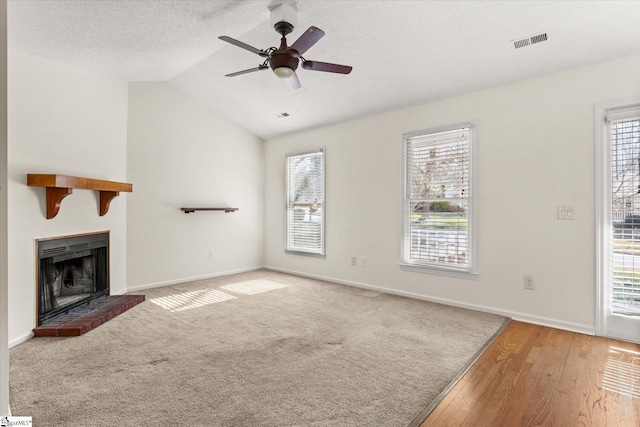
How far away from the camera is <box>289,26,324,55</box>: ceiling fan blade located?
89.9 inches

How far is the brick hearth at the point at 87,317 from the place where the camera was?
285 cm

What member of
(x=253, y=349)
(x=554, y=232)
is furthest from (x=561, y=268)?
(x=253, y=349)

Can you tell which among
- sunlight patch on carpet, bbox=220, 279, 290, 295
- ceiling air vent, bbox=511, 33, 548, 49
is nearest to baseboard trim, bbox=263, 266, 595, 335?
sunlight patch on carpet, bbox=220, 279, 290, 295

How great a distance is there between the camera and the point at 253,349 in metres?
2.60

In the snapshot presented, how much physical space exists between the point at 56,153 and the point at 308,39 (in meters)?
2.76

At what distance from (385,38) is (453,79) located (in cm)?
95

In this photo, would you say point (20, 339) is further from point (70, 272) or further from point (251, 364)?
point (251, 364)

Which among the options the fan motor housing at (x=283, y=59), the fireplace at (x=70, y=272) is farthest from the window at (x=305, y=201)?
the fireplace at (x=70, y=272)

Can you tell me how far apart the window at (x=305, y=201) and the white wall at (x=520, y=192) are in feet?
2.77

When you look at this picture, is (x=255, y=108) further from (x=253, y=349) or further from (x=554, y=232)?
(x=554, y=232)

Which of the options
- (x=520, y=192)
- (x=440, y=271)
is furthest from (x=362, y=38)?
(x=440, y=271)

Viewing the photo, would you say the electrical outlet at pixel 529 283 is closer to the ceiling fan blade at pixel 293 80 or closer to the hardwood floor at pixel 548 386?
the hardwood floor at pixel 548 386

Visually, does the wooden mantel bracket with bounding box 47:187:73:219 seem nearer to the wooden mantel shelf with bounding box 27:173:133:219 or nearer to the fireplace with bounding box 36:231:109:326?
the wooden mantel shelf with bounding box 27:173:133:219

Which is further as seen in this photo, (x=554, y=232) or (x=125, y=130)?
(x=125, y=130)
